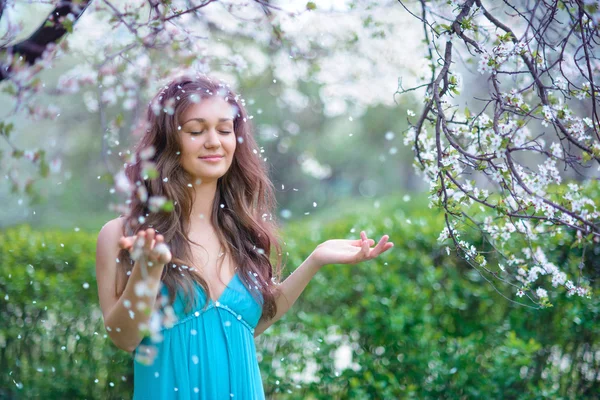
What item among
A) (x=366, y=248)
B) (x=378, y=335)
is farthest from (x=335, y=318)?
(x=366, y=248)

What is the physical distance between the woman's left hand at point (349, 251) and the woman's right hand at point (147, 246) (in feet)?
2.23

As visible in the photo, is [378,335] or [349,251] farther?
[378,335]

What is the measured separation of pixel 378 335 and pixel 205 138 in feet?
5.70

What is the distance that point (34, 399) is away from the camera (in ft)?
11.9

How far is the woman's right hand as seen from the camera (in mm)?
1363

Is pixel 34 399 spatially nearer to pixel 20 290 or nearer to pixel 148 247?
pixel 20 290

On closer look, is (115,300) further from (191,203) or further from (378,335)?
(378,335)

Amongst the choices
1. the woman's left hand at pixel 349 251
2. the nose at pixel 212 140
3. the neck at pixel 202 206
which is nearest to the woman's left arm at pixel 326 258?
the woman's left hand at pixel 349 251

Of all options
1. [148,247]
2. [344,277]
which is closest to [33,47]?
[148,247]

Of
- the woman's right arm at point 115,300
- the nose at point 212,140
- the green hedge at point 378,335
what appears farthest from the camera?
the green hedge at point 378,335

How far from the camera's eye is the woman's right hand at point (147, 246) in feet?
4.47

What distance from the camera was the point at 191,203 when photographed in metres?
2.09

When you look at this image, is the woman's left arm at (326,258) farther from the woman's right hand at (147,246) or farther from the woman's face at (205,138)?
the woman's right hand at (147,246)

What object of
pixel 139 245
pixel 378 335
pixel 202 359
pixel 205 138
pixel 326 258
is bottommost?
pixel 202 359
